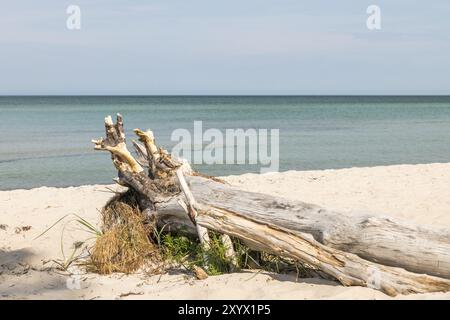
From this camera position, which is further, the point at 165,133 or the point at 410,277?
the point at 165,133

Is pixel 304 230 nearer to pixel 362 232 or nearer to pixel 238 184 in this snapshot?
pixel 362 232

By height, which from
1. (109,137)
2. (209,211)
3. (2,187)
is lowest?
(2,187)

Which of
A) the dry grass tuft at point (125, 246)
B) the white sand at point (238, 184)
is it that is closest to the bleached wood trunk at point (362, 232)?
the white sand at point (238, 184)

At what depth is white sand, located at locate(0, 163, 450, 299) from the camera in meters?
5.25

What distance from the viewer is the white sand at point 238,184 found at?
5254mm
